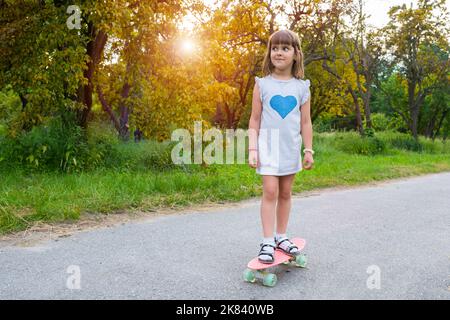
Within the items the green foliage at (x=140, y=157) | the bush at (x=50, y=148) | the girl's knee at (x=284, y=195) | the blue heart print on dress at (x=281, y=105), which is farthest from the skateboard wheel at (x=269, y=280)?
the green foliage at (x=140, y=157)

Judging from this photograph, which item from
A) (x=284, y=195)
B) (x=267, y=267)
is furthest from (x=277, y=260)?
(x=284, y=195)

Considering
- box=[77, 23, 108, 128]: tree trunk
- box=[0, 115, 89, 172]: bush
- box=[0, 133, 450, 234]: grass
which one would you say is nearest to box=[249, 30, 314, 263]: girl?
box=[0, 133, 450, 234]: grass

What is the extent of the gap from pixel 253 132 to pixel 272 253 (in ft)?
3.04

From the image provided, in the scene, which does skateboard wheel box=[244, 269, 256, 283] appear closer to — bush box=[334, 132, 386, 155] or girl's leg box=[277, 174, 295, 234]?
girl's leg box=[277, 174, 295, 234]

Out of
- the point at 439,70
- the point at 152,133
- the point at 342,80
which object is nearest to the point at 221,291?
the point at 152,133

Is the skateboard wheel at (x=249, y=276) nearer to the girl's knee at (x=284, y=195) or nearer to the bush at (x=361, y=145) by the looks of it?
the girl's knee at (x=284, y=195)

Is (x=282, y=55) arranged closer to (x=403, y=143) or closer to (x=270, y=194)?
(x=270, y=194)

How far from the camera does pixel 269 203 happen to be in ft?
11.1

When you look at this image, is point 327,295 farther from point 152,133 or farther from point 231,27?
point 231,27

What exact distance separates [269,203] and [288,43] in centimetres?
122

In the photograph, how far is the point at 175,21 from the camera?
789cm

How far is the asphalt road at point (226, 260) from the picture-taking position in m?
2.86

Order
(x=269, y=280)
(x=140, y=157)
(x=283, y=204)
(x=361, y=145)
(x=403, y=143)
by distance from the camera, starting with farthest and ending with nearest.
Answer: (x=403, y=143), (x=361, y=145), (x=140, y=157), (x=283, y=204), (x=269, y=280)

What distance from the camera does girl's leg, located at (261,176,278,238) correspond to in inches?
132
